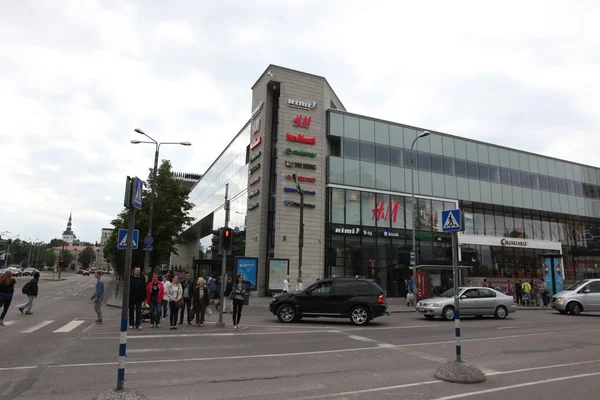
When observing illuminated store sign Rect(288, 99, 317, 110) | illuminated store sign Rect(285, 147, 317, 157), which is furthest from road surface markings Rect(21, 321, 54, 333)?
illuminated store sign Rect(288, 99, 317, 110)

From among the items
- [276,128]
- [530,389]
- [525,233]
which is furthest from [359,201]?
[530,389]

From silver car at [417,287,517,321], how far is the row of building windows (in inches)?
562

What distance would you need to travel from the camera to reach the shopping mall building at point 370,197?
101 ft

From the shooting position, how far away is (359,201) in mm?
32875

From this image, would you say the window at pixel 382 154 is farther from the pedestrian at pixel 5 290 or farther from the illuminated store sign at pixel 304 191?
the pedestrian at pixel 5 290

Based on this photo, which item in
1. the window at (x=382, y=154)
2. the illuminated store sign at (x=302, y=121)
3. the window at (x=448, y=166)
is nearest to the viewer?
the illuminated store sign at (x=302, y=121)

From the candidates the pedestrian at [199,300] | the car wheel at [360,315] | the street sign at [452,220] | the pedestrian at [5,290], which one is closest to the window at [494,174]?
the car wheel at [360,315]

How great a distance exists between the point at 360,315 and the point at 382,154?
2143 cm

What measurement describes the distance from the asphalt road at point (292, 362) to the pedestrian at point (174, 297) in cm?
44

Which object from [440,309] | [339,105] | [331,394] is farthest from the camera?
[339,105]

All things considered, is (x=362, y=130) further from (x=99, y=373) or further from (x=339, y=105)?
(x=99, y=373)

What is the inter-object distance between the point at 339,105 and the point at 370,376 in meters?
32.6

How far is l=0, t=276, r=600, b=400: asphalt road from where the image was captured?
20.9 ft

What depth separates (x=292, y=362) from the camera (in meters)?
8.51
